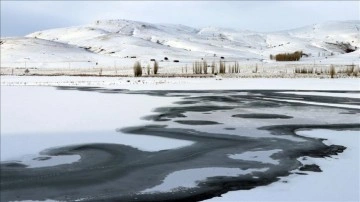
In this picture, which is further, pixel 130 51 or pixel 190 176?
pixel 130 51

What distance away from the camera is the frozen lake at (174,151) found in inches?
268

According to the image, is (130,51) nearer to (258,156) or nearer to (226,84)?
(226,84)

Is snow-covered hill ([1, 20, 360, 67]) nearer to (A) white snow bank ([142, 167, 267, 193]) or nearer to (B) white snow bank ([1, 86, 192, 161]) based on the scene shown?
(B) white snow bank ([1, 86, 192, 161])

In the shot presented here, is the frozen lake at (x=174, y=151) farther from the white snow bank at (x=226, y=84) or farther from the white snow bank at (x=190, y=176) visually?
the white snow bank at (x=226, y=84)

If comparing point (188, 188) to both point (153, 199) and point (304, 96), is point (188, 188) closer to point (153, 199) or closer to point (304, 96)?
point (153, 199)

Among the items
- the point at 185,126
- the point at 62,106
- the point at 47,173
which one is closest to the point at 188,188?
the point at 47,173

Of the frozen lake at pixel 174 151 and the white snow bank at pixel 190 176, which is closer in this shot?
the frozen lake at pixel 174 151

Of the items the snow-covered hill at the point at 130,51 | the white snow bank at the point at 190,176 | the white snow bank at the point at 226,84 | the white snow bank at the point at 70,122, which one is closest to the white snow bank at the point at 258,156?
the white snow bank at the point at 190,176

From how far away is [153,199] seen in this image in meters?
6.36

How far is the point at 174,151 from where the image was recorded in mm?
9305

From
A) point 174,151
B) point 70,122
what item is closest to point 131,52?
point 70,122

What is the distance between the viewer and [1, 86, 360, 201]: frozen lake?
268 inches

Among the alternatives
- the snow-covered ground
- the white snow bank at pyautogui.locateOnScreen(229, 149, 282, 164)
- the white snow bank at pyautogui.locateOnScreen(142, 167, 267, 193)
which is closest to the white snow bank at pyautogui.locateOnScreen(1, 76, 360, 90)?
the snow-covered ground

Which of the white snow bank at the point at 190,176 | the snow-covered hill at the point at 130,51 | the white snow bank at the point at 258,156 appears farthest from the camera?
the snow-covered hill at the point at 130,51
